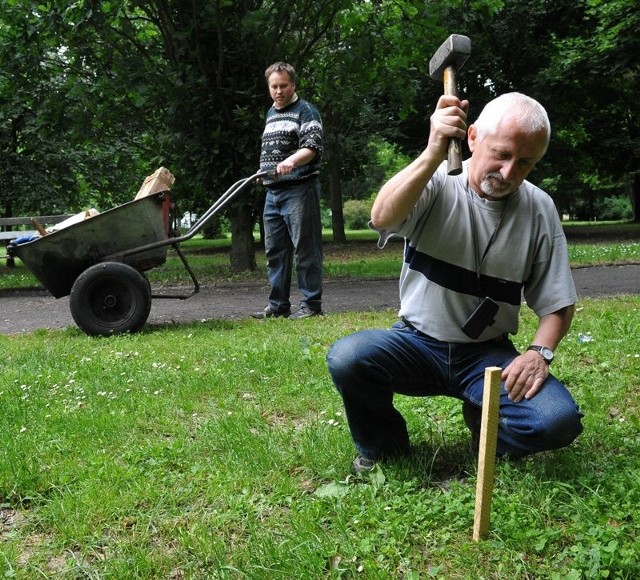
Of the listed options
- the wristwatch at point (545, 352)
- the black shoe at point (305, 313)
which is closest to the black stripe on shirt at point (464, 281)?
the wristwatch at point (545, 352)

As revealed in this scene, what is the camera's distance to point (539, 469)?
9.11ft

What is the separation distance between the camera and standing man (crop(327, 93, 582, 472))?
8.43 feet

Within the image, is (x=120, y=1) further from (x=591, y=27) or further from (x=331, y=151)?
(x=591, y=27)

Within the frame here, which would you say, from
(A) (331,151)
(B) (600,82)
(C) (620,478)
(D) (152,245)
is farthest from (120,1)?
(B) (600,82)

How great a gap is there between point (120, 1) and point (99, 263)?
4.68 meters

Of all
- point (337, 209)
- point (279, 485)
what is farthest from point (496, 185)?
point (337, 209)

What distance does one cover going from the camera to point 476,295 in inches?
109

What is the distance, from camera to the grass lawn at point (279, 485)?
2.34m

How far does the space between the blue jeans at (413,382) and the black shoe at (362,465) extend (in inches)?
0.9

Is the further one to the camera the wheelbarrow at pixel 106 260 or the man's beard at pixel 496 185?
the wheelbarrow at pixel 106 260

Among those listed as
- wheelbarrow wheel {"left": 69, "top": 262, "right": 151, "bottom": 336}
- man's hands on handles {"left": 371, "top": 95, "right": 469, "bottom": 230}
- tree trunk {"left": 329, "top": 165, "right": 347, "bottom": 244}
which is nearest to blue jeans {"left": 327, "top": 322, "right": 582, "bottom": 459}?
man's hands on handles {"left": 371, "top": 95, "right": 469, "bottom": 230}

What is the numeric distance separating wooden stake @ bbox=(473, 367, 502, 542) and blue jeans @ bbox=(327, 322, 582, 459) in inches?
13.6

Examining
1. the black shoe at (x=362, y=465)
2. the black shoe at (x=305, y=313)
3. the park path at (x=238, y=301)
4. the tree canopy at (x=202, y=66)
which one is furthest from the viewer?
the tree canopy at (x=202, y=66)

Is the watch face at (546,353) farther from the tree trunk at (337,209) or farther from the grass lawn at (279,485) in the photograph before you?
the tree trunk at (337,209)
